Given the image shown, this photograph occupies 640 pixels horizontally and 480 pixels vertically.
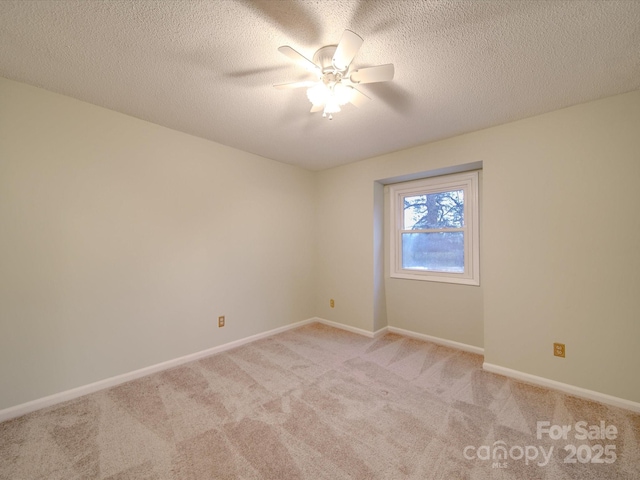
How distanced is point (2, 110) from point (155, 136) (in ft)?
3.14

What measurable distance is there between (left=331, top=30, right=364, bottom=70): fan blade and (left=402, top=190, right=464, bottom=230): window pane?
91.4 inches

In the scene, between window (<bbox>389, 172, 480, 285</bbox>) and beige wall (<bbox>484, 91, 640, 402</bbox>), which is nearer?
beige wall (<bbox>484, 91, 640, 402</bbox>)

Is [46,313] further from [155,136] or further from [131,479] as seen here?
[155,136]

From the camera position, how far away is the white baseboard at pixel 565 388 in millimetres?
1940

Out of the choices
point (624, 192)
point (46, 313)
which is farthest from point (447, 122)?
point (46, 313)

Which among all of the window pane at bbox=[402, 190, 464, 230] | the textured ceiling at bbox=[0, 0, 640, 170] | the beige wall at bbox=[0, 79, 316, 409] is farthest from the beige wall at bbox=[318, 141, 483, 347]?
the beige wall at bbox=[0, 79, 316, 409]

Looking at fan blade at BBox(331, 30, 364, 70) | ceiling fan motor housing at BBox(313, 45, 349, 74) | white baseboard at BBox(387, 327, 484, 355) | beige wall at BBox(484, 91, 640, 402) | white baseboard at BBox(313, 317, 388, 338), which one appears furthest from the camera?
white baseboard at BBox(313, 317, 388, 338)

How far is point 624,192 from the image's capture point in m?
1.98

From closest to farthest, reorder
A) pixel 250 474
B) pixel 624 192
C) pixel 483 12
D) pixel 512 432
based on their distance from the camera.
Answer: pixel 483 12 < pixel 250 474 < pixel 512 432 < pixel 624 192

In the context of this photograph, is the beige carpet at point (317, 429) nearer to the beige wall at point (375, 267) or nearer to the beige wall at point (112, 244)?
the beige wall at point (112, 244)

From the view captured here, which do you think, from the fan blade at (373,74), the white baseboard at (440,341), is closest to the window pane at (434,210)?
the white baseboard at (440,341)

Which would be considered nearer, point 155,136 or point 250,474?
point 250,474

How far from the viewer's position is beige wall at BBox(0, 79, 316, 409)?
189cm

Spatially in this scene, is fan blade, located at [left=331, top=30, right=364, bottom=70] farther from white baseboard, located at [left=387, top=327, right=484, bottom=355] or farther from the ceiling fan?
white baseboard, located at [left=387, top=327, right=484, bottom=355]
